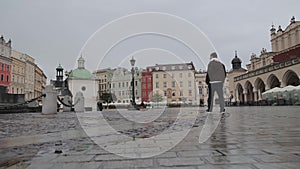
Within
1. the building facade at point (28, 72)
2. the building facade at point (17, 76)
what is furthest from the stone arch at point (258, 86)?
the building facade at point (28, 72)

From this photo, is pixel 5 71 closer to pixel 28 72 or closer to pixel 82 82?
pixel 28 72

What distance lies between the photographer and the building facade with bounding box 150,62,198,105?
6823 centimetres

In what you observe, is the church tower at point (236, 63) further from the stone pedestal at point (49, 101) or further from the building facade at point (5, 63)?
the building facade at point (5, 63)

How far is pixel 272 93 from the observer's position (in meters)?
32.6

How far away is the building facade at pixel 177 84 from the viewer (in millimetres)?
68231

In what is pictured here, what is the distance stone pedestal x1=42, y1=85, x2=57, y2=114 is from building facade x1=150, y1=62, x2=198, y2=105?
48.1 metres

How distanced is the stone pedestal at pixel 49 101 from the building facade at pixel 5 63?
50.3m

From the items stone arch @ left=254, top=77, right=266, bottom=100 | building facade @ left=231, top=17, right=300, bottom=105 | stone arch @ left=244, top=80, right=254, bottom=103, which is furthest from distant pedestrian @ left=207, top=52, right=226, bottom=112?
stone arch @ left=244, top=80, right=254, bottom=103

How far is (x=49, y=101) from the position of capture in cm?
1634

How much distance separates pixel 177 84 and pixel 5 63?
4594 cm

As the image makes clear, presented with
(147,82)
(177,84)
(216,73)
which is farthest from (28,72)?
(216,73)

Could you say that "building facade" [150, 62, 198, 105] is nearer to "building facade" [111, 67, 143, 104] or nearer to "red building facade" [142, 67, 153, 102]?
"red building facade" [142, 67, 153, 102]

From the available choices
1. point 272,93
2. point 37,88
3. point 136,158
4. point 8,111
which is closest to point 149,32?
point 136,158

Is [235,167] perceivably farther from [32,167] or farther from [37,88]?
[37,88]
